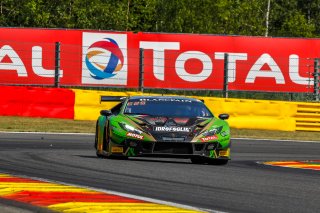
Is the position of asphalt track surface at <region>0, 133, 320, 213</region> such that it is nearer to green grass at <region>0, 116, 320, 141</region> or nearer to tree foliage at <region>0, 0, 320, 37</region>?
green grass at <region>0, 116, 320, 141</region>

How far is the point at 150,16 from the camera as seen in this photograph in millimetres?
56188

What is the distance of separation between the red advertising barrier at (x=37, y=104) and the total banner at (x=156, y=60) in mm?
2990

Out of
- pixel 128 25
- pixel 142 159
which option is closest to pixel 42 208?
pixel 142 159

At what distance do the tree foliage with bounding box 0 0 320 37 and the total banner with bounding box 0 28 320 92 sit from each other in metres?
13.0

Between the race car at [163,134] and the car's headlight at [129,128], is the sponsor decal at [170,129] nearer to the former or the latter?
the race car at [163,134]

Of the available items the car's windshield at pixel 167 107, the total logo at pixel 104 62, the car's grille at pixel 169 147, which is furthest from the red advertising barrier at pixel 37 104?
the car's grille at pixel 169 147

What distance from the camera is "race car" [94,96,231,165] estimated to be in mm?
16250

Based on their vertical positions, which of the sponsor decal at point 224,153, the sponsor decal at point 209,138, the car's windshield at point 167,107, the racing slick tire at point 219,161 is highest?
the car's windshield at point 167,107

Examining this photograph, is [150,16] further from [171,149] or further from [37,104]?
[171,149]

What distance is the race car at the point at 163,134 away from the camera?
640 inches

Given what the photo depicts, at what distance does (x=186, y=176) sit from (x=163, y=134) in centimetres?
245

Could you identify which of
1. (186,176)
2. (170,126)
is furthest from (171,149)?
(186,176)

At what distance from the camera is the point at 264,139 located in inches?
1053

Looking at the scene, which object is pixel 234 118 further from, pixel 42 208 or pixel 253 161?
pixel 42 208
